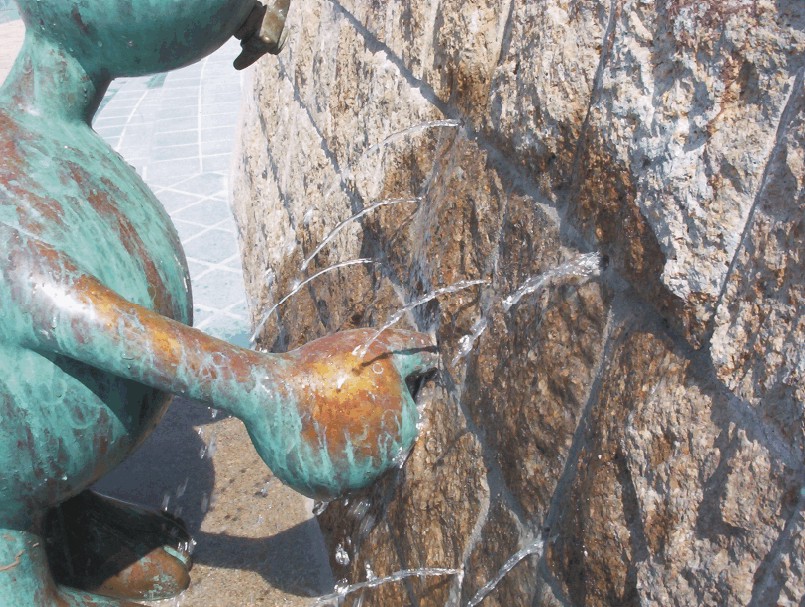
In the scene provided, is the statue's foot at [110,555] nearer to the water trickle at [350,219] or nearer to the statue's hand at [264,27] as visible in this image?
the water trickle at [350,219]

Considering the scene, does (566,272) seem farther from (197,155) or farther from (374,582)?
(197,155)

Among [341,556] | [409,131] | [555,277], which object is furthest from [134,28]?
[341,556]

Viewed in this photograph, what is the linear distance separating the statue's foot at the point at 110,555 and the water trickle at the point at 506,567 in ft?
2.95

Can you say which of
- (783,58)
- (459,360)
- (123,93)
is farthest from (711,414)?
(123,93)

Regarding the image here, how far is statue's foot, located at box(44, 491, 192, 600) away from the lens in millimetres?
2117

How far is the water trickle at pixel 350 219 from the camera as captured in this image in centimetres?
216

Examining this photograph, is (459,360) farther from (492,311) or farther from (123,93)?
(123,93)

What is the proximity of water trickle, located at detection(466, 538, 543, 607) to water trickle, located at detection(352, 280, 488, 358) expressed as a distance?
0.50m

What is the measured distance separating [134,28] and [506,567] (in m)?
1.22

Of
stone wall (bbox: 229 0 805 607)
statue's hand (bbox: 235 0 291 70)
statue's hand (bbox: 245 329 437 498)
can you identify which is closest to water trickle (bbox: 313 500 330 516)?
stone wall (bbox: 229 0 805 607)

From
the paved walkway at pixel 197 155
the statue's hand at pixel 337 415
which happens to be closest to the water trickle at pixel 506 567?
the statue's hand at pixel 337 415

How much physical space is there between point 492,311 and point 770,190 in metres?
0.69

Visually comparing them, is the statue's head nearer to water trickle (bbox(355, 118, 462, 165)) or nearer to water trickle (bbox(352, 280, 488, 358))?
water trickle (bbox(355, 118, 462, 165))

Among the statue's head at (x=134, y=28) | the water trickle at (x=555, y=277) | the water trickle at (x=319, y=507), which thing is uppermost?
the statue's head at (x=134, y=28)
